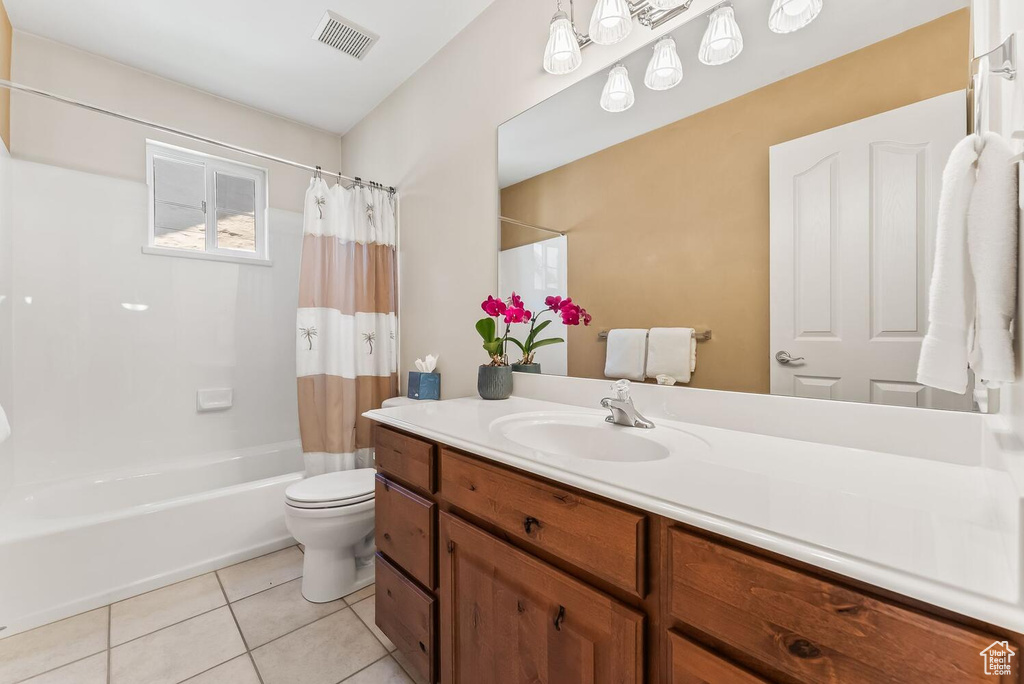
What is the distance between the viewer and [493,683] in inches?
38.2

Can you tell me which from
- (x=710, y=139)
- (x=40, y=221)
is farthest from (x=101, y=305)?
(x=710, y=139)

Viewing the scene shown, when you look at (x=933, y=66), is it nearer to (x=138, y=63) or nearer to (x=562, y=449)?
(x=562, y=449)

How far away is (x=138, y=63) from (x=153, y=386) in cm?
176

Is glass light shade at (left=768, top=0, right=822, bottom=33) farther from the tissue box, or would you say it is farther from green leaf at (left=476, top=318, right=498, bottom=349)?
the tissue box

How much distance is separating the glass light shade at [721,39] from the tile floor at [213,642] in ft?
7.00

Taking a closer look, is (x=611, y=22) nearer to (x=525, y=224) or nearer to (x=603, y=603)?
(x=525, y=224)

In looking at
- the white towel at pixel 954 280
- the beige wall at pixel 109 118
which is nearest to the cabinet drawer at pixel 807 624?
the white towel at pixel 954 280

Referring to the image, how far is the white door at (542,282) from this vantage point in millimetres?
1563

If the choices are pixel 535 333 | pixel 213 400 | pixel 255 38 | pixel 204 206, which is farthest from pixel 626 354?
pixel 204 206

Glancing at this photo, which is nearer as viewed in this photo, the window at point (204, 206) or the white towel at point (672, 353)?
the white towel at point (672, 353)

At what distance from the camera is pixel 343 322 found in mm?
2258

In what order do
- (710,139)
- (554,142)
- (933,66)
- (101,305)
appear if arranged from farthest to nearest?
1. (101,305)
2. (554,142)
3. (710,139)
4. (933,66)

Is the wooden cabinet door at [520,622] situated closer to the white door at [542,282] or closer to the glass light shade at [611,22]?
the white door at [542,282]

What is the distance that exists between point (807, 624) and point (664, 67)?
1.43m
